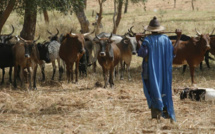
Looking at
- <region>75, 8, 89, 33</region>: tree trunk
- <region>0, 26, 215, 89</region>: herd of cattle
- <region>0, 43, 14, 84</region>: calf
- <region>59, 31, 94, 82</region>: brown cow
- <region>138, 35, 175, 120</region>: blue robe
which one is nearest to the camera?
<region>138, 35, 175, 120</region>: blue robe

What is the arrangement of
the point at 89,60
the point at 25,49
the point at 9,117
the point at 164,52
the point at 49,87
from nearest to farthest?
the point at 164,52 < the point at 9,117 < the point at 25,49 < the point at 49,87 < the point at 89,60

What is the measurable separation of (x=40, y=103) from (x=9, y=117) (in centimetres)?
151

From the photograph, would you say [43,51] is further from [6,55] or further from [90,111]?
[90,111]

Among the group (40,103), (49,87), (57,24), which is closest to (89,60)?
(49,87)

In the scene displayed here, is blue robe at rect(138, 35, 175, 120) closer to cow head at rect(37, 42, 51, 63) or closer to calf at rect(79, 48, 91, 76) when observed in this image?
Result: cow head at rect(37, 42, 51, 63)

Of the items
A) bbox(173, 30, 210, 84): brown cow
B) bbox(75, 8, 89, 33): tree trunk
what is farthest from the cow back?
bbox(75, 8, 89, 33): tree trunk

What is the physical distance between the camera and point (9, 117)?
8.98 m

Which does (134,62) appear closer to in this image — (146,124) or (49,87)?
(49,87)

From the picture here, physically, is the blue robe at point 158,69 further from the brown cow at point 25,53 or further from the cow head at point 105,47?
the brown cow at point 25,53

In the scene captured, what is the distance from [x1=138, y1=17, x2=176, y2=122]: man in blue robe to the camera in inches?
298

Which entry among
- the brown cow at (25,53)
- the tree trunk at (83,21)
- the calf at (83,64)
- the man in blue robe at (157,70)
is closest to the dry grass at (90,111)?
the man in blue robe at (157,70)

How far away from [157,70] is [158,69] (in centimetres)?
3

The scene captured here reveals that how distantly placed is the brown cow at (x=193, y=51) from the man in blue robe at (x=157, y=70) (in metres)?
5.88

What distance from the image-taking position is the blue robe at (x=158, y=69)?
24.8 ft
